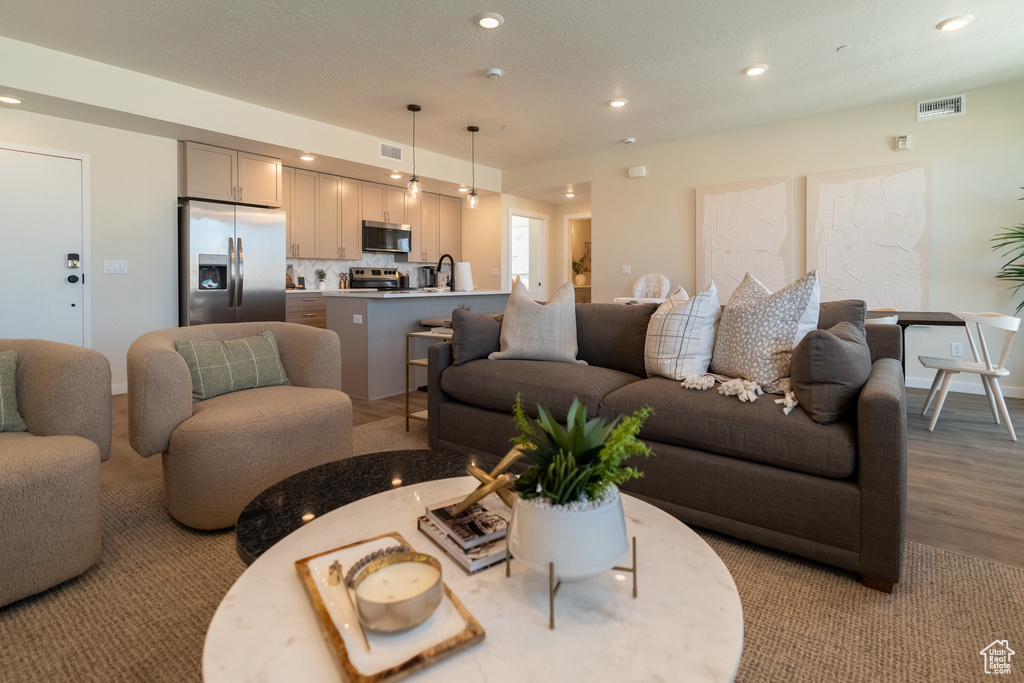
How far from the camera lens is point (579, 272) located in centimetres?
912

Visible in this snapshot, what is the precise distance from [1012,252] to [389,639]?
5552 millimetres

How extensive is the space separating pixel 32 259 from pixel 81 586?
12.0ft

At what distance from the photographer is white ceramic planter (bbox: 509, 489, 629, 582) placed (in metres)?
0.82

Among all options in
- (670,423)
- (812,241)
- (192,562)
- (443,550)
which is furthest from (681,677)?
(812,241)

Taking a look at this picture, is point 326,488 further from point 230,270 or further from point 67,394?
point 230,270

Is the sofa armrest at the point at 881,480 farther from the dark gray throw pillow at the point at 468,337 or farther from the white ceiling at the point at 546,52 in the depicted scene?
the white ceiling at the point at 546,52

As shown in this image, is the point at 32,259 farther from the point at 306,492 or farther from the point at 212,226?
the point at 306,492

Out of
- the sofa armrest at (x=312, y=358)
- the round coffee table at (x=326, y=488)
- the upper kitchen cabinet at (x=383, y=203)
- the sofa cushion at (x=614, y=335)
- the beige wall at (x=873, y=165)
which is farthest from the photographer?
the upper kitchen cabinet at (x=383, y=203)

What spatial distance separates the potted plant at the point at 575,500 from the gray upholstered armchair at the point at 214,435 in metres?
1.50

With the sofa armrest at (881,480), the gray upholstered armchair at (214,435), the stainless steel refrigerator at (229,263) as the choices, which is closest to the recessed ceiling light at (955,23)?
the sofa armrest at (881,480)

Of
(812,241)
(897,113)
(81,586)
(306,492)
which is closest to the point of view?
(306,492)

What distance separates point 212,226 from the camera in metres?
4.73
